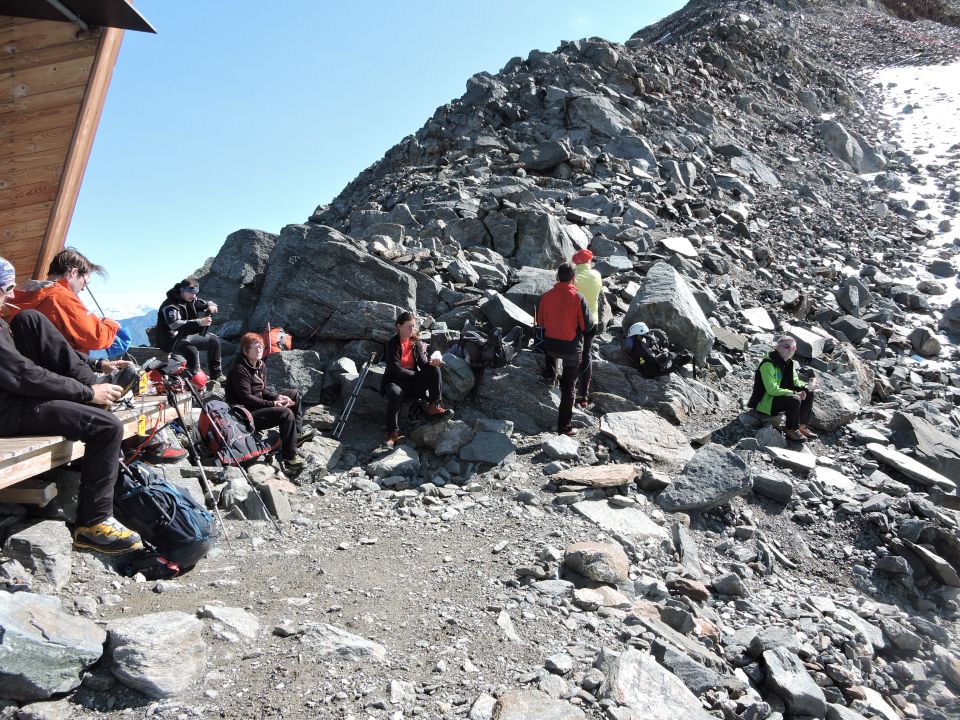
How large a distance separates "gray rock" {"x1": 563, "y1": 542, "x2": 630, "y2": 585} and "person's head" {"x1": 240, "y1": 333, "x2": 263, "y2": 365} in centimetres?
516

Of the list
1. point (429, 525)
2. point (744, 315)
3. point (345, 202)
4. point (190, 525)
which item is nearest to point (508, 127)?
point (345, 202)

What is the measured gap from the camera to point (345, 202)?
1038 inches

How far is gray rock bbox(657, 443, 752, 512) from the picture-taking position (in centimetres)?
807

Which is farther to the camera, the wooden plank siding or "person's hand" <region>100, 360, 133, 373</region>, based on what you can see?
the wooden plank siding

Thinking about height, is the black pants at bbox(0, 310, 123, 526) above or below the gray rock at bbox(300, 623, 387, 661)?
above

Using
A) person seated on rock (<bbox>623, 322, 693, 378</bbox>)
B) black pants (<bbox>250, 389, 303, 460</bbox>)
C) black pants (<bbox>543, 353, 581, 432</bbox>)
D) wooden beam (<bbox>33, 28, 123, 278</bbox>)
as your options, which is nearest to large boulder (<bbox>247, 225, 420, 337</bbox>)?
black pants (<bbox>250, 389, 303, 460</bbox>)

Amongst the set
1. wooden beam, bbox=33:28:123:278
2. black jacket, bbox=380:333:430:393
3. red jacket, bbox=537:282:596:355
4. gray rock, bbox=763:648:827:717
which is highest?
wooden beam, bbox=33:28:123:278

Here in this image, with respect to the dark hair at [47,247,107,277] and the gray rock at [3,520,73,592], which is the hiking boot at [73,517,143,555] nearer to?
the gray rock at [3,520,73,592]

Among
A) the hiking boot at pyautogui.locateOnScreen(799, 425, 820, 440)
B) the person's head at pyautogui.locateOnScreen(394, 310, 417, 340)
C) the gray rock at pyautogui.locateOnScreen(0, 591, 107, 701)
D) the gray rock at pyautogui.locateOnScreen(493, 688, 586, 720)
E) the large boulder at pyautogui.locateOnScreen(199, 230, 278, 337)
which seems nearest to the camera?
the gray rock at pyautogui.locateOnScreen(0, 591, 107, 701)

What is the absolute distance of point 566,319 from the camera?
9.39 meters

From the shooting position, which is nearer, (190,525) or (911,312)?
(190,525)

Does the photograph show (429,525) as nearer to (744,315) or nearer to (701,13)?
(744,315)

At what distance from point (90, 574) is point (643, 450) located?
23.6ft

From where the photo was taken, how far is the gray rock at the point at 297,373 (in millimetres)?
10016
